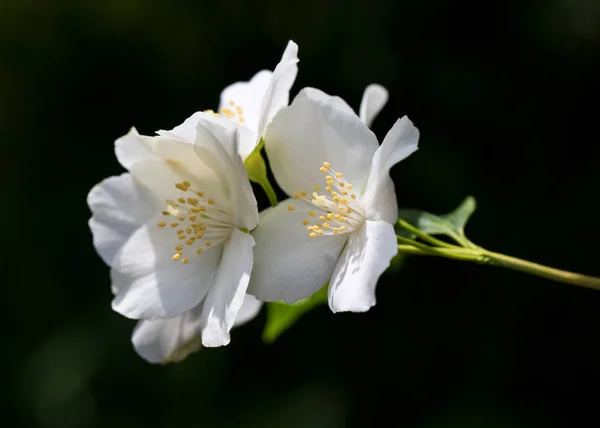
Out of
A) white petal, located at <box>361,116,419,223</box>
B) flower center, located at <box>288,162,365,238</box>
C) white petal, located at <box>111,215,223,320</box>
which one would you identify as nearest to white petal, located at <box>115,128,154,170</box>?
white petal, located at <box>111,215,223,320</box>

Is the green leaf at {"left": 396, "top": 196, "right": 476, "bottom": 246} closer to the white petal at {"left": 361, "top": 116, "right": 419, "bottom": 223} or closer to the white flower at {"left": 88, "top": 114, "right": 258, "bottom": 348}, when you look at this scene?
the white petal at {"left": 361, "top": 116, "right": 419, "bottom": 223}

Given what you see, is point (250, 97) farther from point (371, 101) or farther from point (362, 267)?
point (362, 267)

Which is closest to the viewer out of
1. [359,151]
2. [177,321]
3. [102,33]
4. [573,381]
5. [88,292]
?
[359,151]

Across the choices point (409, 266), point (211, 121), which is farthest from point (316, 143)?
point (409, 266)

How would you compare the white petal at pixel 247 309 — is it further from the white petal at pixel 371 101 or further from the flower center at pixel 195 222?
the white petal at pixel 371 101

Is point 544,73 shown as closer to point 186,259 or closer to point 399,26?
point 399,26

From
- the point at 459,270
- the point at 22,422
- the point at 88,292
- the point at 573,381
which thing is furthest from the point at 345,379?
the point at 22,422
